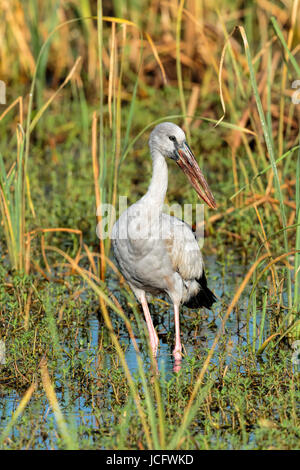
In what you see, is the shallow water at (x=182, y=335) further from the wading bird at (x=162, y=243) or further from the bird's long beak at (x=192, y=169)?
the bird's long beak at (x=192, y=169)

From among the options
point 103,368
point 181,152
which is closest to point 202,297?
point 181,152

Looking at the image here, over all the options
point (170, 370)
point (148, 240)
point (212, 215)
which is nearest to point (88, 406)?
point (170, 370)

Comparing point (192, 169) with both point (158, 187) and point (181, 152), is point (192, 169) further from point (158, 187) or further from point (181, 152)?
point (158, 187)

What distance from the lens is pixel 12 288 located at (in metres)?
A: 5.91

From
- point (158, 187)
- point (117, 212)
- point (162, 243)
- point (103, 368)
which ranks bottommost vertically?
point (103, 368)

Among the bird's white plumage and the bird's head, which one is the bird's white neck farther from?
the bird's head

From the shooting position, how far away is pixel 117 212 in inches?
282

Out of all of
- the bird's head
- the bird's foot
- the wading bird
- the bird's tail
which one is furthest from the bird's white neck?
the bird's foot

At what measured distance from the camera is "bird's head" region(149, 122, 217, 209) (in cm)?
538

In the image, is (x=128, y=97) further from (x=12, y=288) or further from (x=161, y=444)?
→ (x=161, y=444)

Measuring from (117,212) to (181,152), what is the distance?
1871mm

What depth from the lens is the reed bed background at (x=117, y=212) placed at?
4008 millimetres

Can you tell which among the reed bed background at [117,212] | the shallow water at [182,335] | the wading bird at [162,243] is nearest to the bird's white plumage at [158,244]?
the wading bird at [162,243]

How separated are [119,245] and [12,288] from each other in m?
1.02
